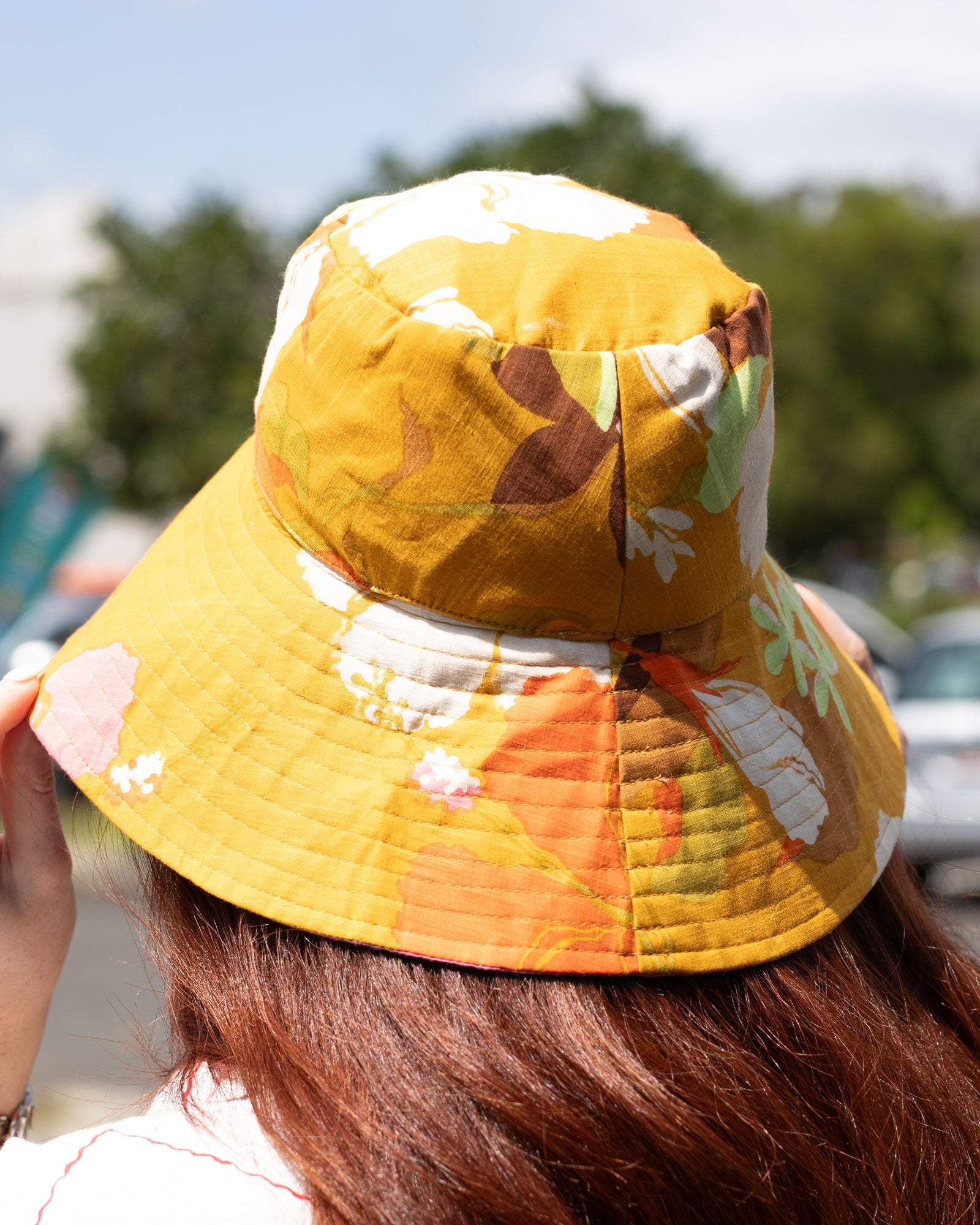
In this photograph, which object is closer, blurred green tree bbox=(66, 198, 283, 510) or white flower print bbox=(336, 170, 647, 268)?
white flower print bbox=(336, 170, 647, 268)

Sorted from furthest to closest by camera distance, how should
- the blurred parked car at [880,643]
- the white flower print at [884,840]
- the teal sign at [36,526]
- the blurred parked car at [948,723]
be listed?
1. the teal sign at [36,526]
2. the blurred parked car at [880,643]
3. the blurred parked car at [948,723]
4. the white flower print at [884,840]

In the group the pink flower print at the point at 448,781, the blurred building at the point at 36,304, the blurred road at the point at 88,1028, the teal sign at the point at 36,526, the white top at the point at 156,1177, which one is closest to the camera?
the white top at the point at 156,1177

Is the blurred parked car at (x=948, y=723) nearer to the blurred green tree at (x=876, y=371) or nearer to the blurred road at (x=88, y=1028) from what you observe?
the blurred road at (x=88, y=1028)

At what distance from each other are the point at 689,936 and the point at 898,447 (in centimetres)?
3802

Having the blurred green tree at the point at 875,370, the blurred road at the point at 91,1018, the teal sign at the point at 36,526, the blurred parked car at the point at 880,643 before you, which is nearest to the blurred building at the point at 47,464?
the teal sign at the point at 36,526

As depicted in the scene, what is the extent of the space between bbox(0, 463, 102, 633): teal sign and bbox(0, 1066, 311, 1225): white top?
9205mm

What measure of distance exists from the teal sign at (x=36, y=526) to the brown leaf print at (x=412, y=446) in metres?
9.27

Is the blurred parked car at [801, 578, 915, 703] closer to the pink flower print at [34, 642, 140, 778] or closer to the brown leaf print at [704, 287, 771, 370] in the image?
the brown leaf print at [704, 287, 771, 370]

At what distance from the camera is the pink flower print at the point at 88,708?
0.95 meters

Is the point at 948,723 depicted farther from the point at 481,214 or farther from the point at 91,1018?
the point at 481,214

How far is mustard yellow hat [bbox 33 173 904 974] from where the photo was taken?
84 centimetres

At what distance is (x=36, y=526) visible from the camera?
9562mm

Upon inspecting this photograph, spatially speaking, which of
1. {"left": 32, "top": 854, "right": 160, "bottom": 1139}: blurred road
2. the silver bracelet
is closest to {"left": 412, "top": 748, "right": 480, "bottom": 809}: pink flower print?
the silver bracelet

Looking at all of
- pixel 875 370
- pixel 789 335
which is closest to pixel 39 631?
pixel 789 335
